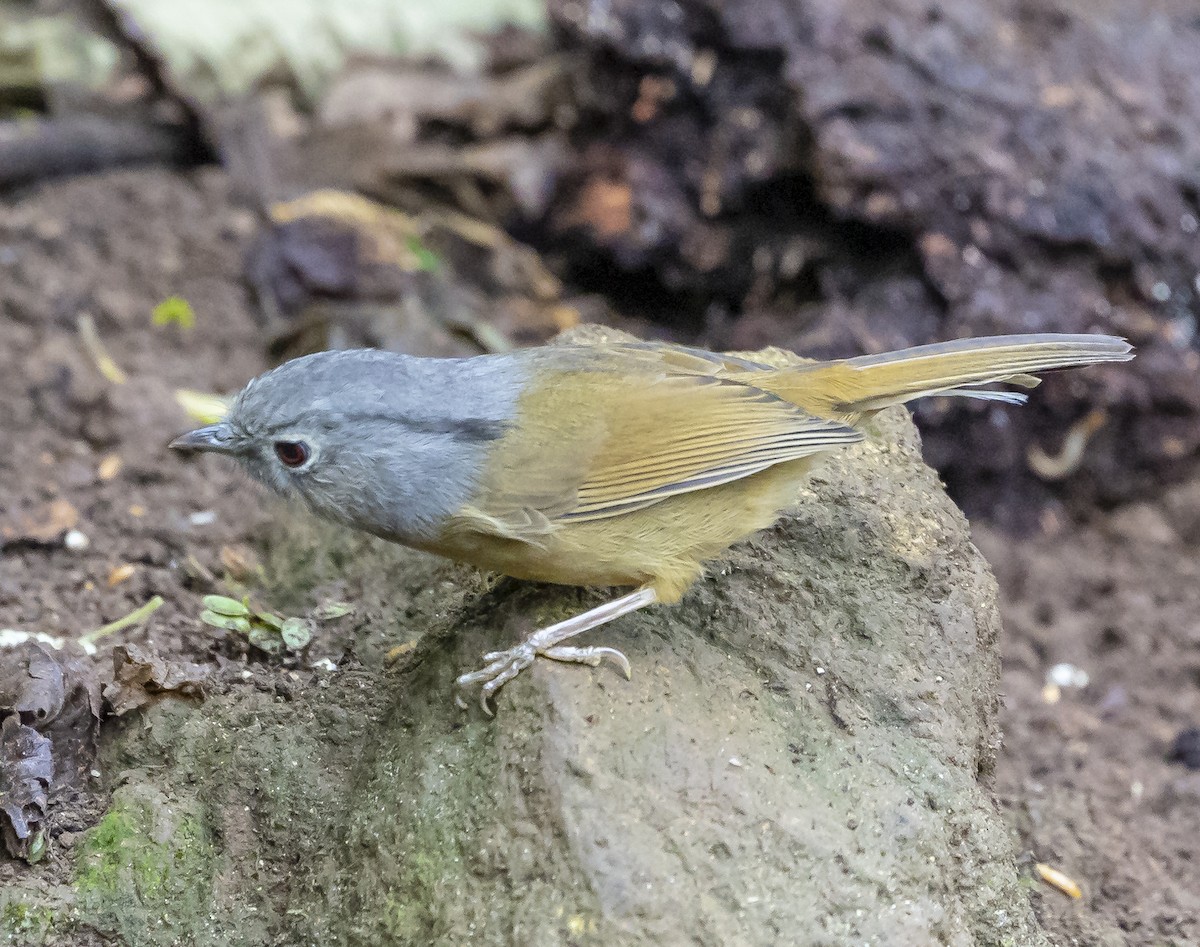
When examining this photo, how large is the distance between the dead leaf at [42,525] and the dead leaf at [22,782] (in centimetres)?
143

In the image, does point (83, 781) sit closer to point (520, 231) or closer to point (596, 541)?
point (596, 541)

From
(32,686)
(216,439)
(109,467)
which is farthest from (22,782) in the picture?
(109,467)

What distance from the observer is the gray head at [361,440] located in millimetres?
3314

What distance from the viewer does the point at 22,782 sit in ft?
10.9

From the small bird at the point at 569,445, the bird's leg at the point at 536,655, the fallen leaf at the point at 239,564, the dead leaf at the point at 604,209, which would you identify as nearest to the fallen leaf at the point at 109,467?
the fallen leaf at the point at 239,564

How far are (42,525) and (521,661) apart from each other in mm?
2553

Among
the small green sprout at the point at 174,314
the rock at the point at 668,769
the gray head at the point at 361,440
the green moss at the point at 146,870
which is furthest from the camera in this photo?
the small green sprout at the point at 174,314

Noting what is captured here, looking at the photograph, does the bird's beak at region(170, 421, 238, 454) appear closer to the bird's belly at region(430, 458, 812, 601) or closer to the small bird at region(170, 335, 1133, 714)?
the small bird at region(170, 335, 1133, 714)

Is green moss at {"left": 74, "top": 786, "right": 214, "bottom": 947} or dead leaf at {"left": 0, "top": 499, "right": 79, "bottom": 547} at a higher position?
green moss at {"left": 74, "top": 786, "right": 214, "bottom": 947}

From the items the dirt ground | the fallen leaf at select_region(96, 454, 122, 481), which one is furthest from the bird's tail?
the fallen leaf at select_region(96, 454, 122, 481)

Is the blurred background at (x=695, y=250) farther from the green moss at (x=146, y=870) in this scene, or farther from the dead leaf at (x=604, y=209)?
the green moss at (x=146, y=870)

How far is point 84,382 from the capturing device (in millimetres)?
5598

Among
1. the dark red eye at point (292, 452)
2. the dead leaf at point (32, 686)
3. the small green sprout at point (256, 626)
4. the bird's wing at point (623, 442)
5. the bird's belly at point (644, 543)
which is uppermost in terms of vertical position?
the dark red eye at point (292, 452)

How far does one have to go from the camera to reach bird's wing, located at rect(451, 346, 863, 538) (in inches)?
133
